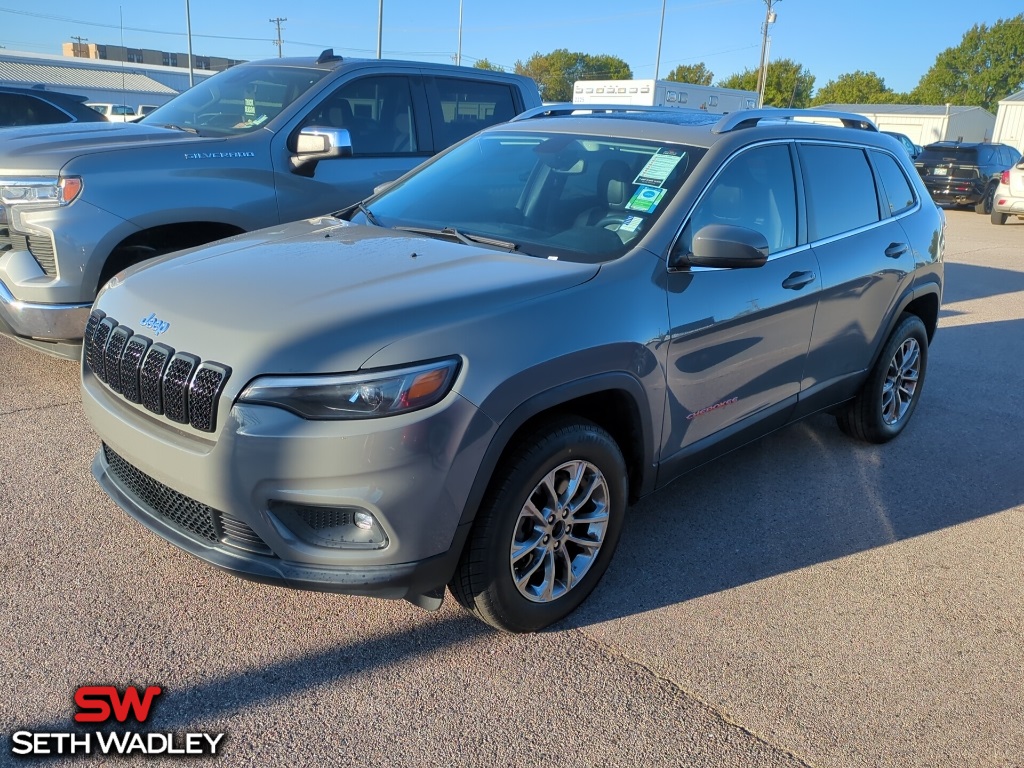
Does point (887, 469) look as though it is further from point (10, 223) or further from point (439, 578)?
point (10, 223)

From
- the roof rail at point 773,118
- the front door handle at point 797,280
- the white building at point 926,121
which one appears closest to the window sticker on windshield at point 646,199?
the roof rail at point 773,118

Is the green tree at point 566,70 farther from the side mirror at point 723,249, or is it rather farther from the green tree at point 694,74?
the side mirror at point 723,249

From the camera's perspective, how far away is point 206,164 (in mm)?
5062

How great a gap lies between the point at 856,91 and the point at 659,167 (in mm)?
104090

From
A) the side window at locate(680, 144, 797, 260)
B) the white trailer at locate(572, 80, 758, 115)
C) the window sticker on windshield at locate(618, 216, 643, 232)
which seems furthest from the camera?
the white trailer at locate(572, 80, 758, 115)

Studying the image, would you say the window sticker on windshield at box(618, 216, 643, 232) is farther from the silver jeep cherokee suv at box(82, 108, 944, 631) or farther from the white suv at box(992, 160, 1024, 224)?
the white suv at box(992, 160, 1024, 224)

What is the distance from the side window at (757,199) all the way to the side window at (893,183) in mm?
1083

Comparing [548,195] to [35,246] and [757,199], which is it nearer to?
[757,199]

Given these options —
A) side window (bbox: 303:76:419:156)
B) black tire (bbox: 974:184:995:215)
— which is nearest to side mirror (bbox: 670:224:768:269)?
side window (bbox: 303:76:419:156)

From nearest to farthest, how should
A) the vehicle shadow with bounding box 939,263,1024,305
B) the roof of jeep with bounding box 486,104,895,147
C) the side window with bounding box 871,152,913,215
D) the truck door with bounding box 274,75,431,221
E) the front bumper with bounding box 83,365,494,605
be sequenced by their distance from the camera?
the front bumper with bounding box 83,365,494,605 < the roof of jeep with bounding box 486,104,895,147 < the side window with bounding box 871,152,913,215 < the truck door with bounding box 274,75,431,221 < the vehicle shadow with bounding box 939,263,1024,305

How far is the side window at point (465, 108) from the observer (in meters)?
6.41

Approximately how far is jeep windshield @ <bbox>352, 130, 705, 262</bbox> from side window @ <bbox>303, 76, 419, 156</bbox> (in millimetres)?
1827

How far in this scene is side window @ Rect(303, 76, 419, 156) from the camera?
5770 millimetres

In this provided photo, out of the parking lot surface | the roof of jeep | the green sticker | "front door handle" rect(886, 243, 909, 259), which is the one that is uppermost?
the roof of jeep
